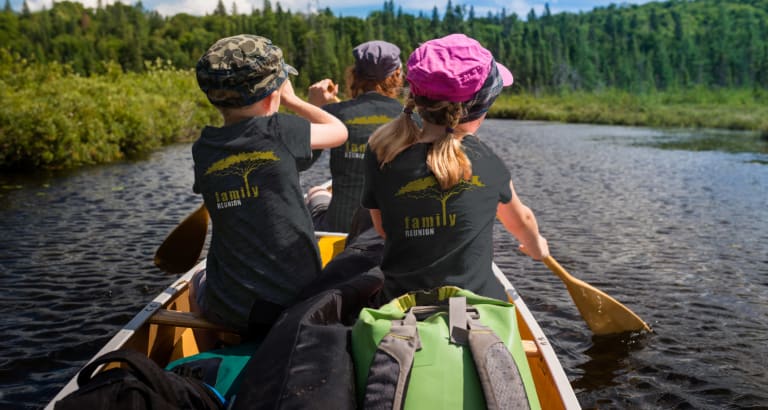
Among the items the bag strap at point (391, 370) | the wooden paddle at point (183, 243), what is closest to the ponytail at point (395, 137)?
the bag strap at point (391, 370)

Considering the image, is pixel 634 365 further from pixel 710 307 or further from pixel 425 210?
pixel 425 210

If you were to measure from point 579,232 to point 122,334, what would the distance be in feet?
28.1

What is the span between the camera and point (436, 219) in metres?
2.76

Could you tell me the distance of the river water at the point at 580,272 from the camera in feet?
17.8

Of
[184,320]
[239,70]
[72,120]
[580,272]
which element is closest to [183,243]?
[184,320]

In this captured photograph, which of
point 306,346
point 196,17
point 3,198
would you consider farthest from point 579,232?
point 196,17

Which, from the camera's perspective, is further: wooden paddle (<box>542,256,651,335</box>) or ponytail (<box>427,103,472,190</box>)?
wooden paddle (<box>542,256,651,335</box>)

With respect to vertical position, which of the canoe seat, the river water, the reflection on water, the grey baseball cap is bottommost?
the reflection on water

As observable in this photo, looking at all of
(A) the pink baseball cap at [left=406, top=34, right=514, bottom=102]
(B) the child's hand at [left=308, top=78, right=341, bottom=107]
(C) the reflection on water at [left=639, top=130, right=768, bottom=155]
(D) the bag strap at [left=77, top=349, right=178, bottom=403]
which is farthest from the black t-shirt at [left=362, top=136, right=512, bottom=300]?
(C) the reflection on water at [left=639, top=130, right=768, bottom=155]

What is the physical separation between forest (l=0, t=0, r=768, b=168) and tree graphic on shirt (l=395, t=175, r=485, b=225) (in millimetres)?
61064

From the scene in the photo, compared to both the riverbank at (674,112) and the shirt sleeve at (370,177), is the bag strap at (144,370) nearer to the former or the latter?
the shirt sleeve at (370,177)

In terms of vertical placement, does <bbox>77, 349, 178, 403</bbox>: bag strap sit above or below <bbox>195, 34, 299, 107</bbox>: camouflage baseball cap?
below

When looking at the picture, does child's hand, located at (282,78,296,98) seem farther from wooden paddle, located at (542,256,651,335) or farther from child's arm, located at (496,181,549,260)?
wooden paddle, located at (542,256,651,335)

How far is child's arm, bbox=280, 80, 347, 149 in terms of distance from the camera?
3.21 m
